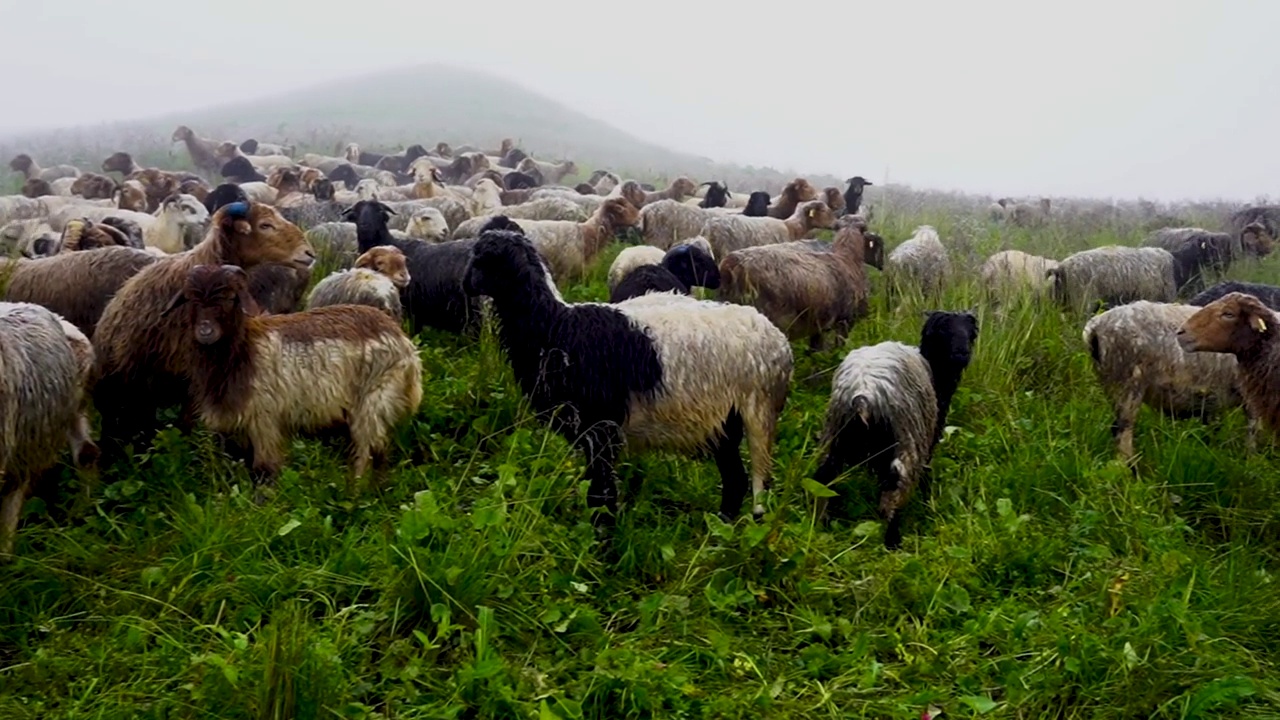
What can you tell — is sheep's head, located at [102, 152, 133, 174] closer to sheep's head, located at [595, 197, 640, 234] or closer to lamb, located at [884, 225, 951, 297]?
sheep's head, located at [595, 197, 640, 234]

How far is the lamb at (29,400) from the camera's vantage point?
→ 4.69 meters

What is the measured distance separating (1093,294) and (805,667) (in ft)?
25.7

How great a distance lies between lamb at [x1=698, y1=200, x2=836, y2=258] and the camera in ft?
41.8

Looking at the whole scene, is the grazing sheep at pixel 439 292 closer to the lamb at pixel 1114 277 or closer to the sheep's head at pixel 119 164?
the lamb at pixel 1114 277

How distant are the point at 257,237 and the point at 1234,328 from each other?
21.1 ft

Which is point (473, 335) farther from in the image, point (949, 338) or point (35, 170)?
point (35, 170)

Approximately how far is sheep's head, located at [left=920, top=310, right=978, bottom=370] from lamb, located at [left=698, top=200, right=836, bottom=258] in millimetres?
A: 5800

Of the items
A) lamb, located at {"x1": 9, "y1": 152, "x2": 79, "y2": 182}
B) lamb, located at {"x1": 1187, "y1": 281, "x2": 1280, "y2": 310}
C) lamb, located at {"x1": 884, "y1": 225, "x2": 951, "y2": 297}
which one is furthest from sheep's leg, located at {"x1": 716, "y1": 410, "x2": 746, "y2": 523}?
lamb, located at {"x1": 9, "y1": 152, "x2": 79, "y2": 182}

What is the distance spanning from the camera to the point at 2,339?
4730 mm

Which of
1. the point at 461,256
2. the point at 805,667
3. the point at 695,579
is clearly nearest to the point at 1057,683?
the point at 805,667

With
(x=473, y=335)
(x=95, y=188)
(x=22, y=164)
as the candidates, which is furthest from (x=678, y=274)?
(x=22, y=164)

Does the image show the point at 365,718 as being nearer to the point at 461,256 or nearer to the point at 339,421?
the point at 339,421

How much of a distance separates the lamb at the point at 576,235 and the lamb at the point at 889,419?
5.70 metres

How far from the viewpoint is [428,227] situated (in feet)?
39.6
